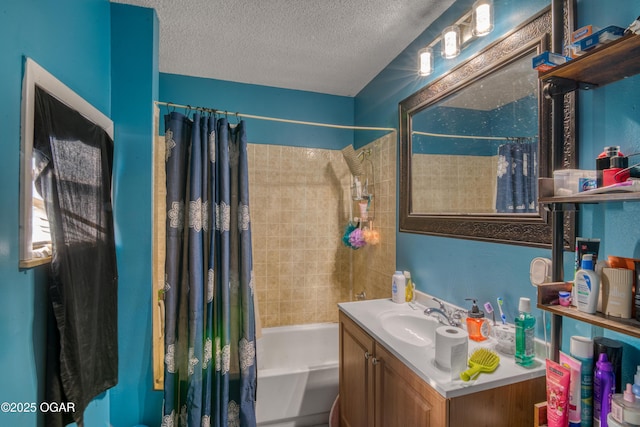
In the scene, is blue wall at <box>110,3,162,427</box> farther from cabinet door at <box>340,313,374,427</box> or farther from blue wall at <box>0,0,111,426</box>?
cabinet door at <box>340,313,374,427</box>

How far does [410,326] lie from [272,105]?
222 cm

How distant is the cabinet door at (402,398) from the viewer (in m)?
0.95

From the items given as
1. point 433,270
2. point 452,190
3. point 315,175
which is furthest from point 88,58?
point 433,270

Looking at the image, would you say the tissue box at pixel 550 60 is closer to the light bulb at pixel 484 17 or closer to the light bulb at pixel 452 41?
the light bulb at pixel 484 17

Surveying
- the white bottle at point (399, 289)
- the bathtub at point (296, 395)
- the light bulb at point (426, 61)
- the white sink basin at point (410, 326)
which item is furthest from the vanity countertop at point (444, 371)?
the light bulb at point (426, 61)

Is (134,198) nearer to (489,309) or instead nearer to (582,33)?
(489,309)

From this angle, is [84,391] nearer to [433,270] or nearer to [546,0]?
[433,270]

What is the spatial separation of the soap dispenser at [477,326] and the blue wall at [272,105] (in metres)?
2.04

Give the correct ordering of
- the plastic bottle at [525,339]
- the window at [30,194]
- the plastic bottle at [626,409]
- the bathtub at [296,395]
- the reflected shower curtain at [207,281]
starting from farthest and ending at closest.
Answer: the bathtub at [296,395]
the reflected shower curtain at [207,281]
the plastic bottle at [525,339]
the window at [30,194]
the plastic bottle at [626,409]

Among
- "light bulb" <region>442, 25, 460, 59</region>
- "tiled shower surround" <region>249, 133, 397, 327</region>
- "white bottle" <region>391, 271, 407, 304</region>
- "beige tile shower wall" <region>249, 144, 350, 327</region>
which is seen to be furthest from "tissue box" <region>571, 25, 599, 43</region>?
"beige tile shower wall" <region>249, 144, 350, 327</region>

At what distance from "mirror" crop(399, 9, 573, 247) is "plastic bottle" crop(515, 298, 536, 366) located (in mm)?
294

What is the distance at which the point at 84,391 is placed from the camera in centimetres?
116

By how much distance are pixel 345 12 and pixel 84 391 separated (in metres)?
2.28

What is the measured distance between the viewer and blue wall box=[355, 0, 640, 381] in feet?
2.80
